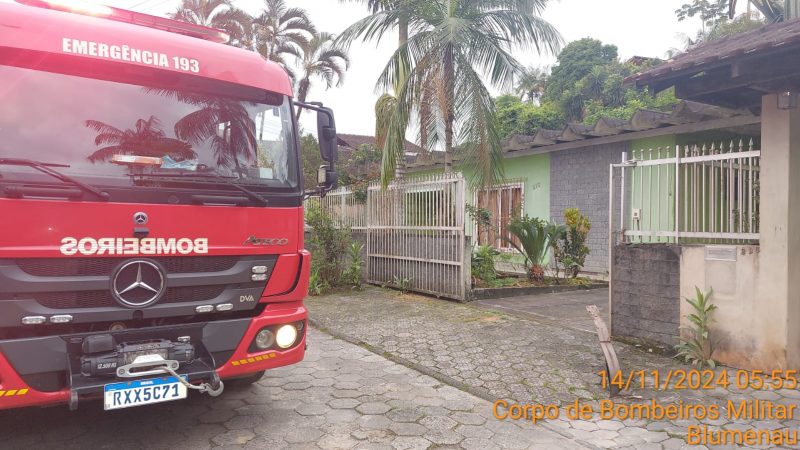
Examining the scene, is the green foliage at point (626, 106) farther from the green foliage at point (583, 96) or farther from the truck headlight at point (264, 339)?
the truck headlight at point (264, 339)

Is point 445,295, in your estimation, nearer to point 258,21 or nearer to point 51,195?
point 51,195

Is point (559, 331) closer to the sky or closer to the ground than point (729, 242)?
closer to the ground

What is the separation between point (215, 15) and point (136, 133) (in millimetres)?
14003

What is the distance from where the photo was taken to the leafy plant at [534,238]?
933cm

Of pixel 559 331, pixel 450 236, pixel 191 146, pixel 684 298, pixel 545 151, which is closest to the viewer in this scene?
pixel 191 146

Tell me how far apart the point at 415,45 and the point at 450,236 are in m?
3.57

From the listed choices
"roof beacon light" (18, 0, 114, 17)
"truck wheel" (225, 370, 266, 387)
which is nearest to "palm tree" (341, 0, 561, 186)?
"truck wheel" (225, 370, 266, 387)

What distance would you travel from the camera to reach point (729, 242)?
5039mm

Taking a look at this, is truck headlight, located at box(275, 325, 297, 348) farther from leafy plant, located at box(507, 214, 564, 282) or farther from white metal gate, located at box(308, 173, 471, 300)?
leafy plant, located at box(507, 214, 564, 282)

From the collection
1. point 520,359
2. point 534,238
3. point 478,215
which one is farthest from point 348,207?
point 520,359

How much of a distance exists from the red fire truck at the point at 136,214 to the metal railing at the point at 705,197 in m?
3.67

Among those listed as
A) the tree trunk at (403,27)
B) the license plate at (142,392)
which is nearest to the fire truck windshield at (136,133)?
the license plate at (142,392)

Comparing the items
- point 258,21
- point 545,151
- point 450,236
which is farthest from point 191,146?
point 258,21

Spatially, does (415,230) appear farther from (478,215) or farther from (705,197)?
(705,197)
